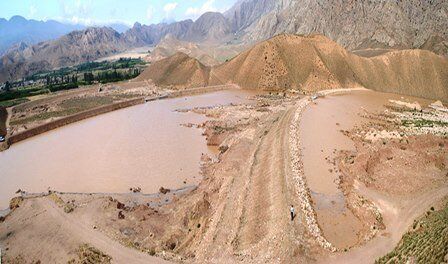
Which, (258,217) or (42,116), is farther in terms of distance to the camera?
(42,116)

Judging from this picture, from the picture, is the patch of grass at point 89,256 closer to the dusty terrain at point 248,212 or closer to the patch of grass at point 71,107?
the dusty terrain at point 248,212

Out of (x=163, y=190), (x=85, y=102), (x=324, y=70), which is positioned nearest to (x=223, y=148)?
(x=163, y=190)

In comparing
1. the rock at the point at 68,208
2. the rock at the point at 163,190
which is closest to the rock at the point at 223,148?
the rock at the point at 163,190

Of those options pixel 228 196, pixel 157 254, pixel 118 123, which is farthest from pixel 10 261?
pixel 118 123

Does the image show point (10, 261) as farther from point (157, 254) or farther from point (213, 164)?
point (213, 164)

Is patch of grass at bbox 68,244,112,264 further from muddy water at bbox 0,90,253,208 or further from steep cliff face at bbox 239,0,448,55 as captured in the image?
steep cliff face at bbox 239,0,448,55

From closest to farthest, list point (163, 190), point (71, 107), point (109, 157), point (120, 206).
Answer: point (120, 206) < point (163, 190) < point (109, 157) < point (71, 107)

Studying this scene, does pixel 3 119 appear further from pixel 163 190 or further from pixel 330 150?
pixel 330 150
